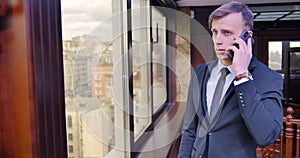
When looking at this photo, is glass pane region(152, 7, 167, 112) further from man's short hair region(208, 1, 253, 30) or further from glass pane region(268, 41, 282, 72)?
glass pane region(268, 41, 282, 72)

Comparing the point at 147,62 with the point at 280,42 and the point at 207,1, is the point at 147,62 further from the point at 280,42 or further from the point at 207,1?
the point at 280,42

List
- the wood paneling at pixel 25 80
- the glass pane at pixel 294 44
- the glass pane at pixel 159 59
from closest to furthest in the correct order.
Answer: the wood paneling at pixel 25 80 → the glass pane at pixel 159 59 → the glass pane at pixel 294 44

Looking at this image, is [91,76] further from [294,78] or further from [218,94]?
[294,78]

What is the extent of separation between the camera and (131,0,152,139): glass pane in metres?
2.64

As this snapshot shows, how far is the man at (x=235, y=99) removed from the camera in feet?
2.83

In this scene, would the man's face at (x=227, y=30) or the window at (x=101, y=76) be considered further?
the window at (x=101, y=76)

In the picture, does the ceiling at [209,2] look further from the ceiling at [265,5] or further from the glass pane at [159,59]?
the glass pane at [159,59]

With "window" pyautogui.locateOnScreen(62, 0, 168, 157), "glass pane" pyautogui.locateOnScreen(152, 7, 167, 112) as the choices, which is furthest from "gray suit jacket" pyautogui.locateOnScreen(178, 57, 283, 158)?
"glass pane" pyautogui.locateOnScreen(152, 7, 167, 112)

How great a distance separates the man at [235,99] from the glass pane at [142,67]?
1.56 m

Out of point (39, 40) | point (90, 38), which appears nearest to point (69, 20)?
point (90, 38)

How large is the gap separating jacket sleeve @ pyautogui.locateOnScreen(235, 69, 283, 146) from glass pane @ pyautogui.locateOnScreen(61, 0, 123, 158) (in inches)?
26.5

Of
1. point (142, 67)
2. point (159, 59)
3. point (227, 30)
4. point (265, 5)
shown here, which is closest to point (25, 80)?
point (227, 30)

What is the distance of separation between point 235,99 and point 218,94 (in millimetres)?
82

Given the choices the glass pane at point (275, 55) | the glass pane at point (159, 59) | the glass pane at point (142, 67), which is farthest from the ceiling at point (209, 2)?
the glass pane at point (275, 55)
